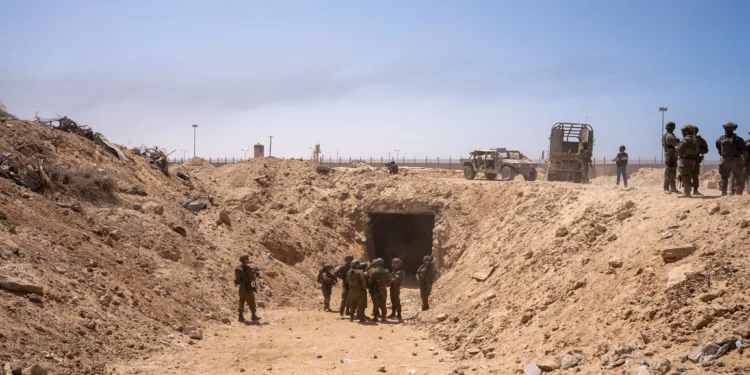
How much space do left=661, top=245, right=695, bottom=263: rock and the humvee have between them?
43.6ft

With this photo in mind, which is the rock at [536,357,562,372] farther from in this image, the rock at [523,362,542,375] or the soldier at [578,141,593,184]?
the soldier at [578,141,593,184]

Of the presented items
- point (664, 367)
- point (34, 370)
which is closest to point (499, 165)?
point (664, 367)

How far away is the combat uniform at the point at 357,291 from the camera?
45.8 ft

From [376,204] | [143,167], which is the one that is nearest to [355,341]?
[376,204]

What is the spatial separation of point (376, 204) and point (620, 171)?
8152mm

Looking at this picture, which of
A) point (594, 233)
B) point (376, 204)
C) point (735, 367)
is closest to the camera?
point (735, 367)

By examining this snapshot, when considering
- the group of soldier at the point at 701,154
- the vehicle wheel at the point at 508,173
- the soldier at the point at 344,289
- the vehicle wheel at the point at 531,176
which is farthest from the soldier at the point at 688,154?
the vehicle wheel at the point at 531,176

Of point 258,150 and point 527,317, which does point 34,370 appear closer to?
point 527,317

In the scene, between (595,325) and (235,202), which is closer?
(595,325)

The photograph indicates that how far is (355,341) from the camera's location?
12000 mm

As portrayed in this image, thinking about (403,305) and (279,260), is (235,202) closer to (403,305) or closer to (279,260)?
(279,260)

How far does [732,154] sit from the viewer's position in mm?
11680

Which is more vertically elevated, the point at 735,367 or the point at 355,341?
the point at 735,367

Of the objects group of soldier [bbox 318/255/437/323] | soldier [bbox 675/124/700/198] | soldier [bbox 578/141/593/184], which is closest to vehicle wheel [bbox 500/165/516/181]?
soldier [bbox 578/141/593/184]
